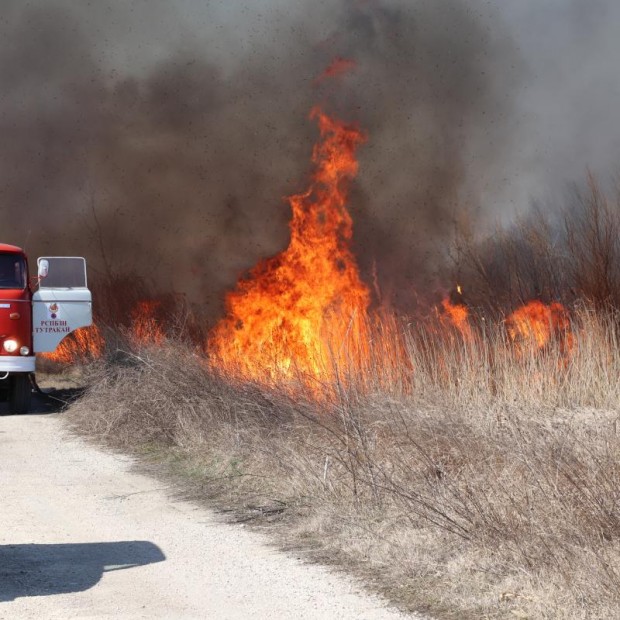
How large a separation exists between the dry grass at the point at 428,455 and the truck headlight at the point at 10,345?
3.95 feet

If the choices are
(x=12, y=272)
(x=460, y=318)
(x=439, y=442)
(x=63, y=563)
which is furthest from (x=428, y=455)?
(x=12, y=272)

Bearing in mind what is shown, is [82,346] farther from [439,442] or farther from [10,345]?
[439,442]

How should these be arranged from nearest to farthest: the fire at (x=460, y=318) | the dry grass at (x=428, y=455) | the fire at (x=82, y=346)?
the dry grass at (x=428, y=455) → the fire at (x=460, y=318) → the fire at (x=82, y=346)

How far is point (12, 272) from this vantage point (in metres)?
12.5

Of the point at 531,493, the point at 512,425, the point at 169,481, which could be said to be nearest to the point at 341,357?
the point at 169,481

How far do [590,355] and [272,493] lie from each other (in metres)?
3.47

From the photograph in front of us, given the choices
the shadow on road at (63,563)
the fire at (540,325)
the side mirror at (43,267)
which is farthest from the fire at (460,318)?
the side mirror at (43,267)

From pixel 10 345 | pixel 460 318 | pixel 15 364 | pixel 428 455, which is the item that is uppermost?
pixel 460 318

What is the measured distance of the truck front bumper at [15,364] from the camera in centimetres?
1203

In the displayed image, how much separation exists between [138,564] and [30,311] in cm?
765

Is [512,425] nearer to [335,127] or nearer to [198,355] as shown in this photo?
[198,355]

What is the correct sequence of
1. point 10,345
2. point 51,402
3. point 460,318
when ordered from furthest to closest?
point 51,402, point 10,345, point 460,318

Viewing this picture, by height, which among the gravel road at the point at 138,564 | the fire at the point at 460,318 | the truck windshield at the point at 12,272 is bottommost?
the gravel road at the point at 138,564

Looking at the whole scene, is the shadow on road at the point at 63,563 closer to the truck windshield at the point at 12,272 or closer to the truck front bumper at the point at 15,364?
the truck front bumper at the point at 15,364
